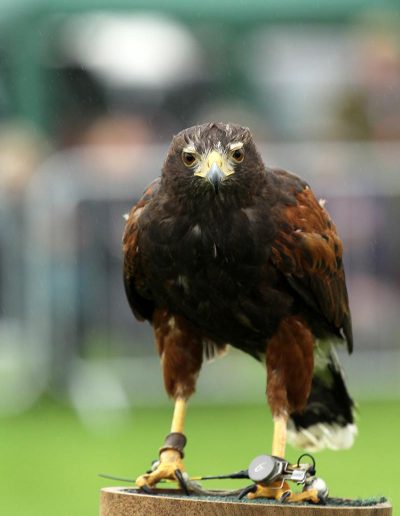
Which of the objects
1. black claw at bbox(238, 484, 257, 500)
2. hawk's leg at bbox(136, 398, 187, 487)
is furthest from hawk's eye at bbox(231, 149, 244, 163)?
black claw at bbox(238, 484, 257, 500)

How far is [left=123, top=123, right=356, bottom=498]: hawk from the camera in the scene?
6.67 meters

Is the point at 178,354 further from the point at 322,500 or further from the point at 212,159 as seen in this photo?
the point at 322,500

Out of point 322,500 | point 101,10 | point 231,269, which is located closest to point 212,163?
point 231,269

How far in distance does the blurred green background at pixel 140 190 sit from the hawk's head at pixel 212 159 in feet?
14.9

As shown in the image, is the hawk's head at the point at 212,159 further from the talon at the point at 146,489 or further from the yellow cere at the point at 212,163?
the talon at the point at 146,489

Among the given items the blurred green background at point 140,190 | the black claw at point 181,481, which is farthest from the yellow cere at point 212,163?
the blurred green background at point 140,190

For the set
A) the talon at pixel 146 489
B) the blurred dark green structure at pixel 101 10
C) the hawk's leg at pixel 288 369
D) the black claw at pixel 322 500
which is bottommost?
the black claw at pixel 322 500

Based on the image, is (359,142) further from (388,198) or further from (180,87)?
(180,87)

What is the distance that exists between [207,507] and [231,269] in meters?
1.29

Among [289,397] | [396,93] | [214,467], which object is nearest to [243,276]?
[289,397]

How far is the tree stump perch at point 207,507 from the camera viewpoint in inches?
231

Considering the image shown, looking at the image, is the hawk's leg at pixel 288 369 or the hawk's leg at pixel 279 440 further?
the hawk's leg at pixel 288 369

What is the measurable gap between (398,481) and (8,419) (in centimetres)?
415

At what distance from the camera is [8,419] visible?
14055mm
